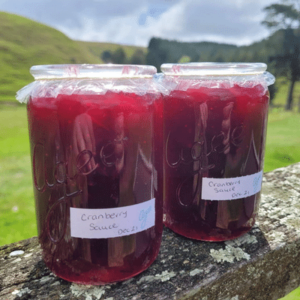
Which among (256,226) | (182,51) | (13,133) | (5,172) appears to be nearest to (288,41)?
(182,51)

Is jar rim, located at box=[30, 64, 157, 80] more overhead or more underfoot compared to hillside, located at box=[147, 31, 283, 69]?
more underfoot

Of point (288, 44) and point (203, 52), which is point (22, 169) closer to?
point (288, 44)

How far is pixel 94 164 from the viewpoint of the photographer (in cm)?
53

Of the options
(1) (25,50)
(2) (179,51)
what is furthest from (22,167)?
(1) (25,50)

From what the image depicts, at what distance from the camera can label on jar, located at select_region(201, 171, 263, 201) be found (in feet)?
2.30

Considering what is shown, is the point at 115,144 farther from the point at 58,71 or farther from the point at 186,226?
the point at 186,226

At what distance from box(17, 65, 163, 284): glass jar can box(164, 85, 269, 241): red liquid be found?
0.09 m

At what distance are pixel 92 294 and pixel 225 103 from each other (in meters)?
0.47

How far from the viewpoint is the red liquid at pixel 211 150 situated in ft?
2.18

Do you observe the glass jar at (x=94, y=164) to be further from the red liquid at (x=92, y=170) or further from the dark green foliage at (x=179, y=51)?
the dark green foliage at (x=179, y=51)

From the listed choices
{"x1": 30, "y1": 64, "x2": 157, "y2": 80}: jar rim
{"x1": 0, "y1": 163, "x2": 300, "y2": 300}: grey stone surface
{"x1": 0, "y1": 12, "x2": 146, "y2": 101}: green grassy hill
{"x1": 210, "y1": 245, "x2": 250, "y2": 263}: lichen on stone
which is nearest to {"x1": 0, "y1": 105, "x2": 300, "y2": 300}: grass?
{"x1": 0, "y1": 163, "x2": 300, "y2": 300}: grey stone surface

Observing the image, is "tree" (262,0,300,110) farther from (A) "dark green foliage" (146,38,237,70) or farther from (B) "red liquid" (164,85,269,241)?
(B) "red liquid" (164,85,269,241)

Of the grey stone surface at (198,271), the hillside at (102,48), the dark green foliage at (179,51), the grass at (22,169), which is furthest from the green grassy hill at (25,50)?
the grey stone surface at (198,271)

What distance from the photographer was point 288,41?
42.5 ft
